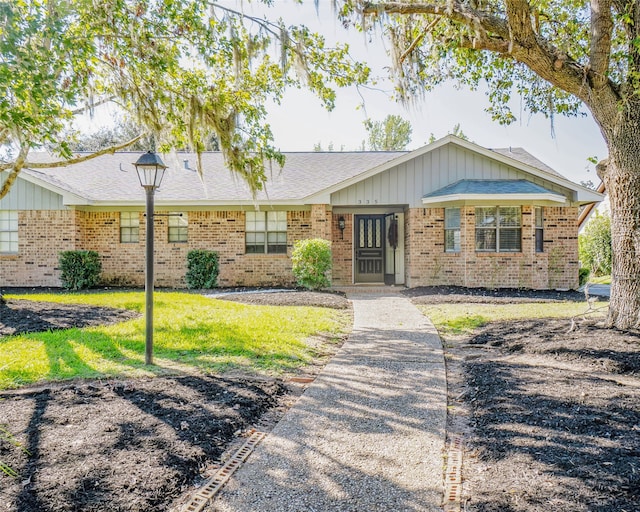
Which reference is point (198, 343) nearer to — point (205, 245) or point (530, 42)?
point (530, 42)

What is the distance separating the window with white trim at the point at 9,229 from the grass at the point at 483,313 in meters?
12.0

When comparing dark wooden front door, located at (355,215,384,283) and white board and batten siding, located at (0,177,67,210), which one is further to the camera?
dark wooden front door, located at (355,215,384,283)

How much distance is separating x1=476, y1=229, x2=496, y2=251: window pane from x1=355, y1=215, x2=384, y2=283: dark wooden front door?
3.19 m

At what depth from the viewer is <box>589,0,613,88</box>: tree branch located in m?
5.81

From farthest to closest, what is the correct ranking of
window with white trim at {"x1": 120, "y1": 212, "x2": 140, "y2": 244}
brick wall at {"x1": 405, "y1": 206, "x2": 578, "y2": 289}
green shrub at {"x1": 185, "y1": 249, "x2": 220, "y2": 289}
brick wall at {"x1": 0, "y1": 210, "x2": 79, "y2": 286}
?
1. window with white trim at {"x1": 120, "y1": 212, "x2": 140, "y2": 244}
2. brick wall at {"x1": 0, "y1": 210, "x2": 79, "y2": 286}
3. green shrub at {"x1": 185, "y1": 249, "x2": 220, "y2": 289}
4. brick wall at {"x1": 405, "y1": 206, "x2": 578, "y2": 289}

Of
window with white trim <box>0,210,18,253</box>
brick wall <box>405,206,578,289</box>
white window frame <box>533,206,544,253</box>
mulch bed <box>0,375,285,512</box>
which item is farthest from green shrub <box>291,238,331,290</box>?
window with white trim <box>0,210,18,253</box>

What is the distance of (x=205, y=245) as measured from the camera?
1391 centimetres

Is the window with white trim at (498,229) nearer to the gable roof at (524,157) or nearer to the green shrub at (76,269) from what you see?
the gable roof at (524,157)

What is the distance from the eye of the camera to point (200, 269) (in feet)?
43.9

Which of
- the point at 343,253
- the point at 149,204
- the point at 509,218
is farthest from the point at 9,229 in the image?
the point at 509,218

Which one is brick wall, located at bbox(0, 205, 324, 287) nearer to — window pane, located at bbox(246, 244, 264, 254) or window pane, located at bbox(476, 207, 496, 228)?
window pane, located at bbox(246, 244, 264, 254)

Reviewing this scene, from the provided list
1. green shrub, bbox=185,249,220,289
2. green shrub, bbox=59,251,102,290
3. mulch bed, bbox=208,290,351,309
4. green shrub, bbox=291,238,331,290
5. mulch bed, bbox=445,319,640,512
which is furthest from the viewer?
green shrub, bbox=185,249,220,289

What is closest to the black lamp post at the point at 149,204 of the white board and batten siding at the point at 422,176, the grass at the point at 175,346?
the grass at the point at 175,346

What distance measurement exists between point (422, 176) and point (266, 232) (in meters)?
4.85
